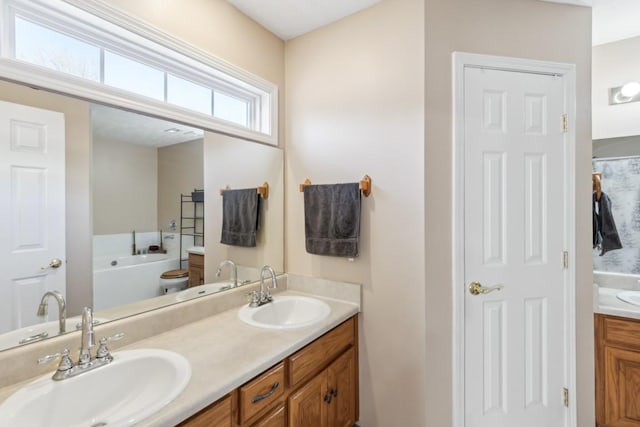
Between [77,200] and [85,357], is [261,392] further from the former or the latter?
[77,200]

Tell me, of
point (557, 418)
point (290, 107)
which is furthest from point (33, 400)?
point (557, 418)

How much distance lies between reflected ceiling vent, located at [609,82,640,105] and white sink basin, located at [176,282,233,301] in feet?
9.71

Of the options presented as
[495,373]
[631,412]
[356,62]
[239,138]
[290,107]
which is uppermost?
[356,62]

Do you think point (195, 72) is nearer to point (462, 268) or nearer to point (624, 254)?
point (462, 268)

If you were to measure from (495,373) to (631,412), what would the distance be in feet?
3.00

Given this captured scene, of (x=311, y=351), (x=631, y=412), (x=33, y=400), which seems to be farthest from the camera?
(x=631, y=412)

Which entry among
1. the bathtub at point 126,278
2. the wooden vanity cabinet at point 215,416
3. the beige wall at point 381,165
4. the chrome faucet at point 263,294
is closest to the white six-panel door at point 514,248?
the beige wall at point 381,165

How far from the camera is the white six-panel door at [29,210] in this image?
100 centimetres

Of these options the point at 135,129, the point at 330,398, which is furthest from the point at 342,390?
the point at 135,129

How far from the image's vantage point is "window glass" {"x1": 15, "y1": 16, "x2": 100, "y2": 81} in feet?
3.58

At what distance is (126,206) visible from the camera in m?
1.34

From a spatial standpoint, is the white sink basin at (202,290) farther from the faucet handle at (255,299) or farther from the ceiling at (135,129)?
the ceiling at (135,129)

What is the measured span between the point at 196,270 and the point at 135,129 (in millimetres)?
781

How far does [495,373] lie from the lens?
1.59 m
